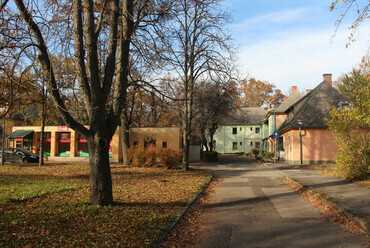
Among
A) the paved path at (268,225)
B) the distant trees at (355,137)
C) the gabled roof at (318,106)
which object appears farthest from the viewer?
the gabled roof at (318,106)

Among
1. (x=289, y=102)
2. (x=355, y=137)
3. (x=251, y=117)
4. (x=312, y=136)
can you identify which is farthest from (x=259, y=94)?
(x=355, y=137)

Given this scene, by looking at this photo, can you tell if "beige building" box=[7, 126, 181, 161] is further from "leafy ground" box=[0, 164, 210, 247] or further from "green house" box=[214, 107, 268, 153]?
"green house" box=[214, 107, 268, 153]

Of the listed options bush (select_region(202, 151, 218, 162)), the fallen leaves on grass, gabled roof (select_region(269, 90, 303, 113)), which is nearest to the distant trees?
the fallen leaves on grass

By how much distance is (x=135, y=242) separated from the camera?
214 inches

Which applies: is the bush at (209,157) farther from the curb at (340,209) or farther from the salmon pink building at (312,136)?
the curb at (340,209)

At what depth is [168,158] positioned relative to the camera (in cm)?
A: 2105

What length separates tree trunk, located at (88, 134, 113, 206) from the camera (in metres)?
7.55

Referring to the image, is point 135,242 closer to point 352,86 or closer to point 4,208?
point 4,208

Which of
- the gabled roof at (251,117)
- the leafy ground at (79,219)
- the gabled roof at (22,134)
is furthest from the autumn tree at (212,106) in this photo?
the gabled roof at (251,117)

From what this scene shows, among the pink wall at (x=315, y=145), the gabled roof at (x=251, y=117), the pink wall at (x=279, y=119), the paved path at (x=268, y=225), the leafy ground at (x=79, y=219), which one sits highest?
the gabled roof at (x=251, y=117)

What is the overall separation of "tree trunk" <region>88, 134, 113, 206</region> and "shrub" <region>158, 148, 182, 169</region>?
1340 cm

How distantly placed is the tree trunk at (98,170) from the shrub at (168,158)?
1340 cm

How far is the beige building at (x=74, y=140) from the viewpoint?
30.2m

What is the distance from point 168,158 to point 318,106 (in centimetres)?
1572
